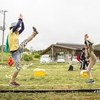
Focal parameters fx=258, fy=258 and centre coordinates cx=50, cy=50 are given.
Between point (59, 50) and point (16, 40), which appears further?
point (59, 50)

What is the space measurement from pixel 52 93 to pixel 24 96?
649 millimetres

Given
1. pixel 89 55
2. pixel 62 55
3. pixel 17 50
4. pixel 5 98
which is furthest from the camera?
pixel 62 55

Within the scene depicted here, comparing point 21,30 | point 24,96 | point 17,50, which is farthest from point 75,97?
point 21,30

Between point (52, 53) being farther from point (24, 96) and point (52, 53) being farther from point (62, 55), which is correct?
point (24, 96)

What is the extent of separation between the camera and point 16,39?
6637 mm

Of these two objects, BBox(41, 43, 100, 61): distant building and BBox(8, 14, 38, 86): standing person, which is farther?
BBox(41, 43, 100, 61): distant building

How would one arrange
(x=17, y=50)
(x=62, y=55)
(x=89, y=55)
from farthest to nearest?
1. (x=62, y=55)
2. (x=89, y=55)
3. (x=17, y=50)

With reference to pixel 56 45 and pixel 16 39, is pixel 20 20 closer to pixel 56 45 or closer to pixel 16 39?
pixel 16 39

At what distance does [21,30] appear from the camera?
22.7ft

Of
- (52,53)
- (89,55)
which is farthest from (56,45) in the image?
(89,55)

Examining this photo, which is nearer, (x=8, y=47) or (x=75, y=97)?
(x=75, y=97)

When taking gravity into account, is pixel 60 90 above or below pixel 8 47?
below

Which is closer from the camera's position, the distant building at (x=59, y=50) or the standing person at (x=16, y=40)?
the standing person at (x=16, y=40)

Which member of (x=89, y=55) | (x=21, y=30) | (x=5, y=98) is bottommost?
(x=5, y=98)
